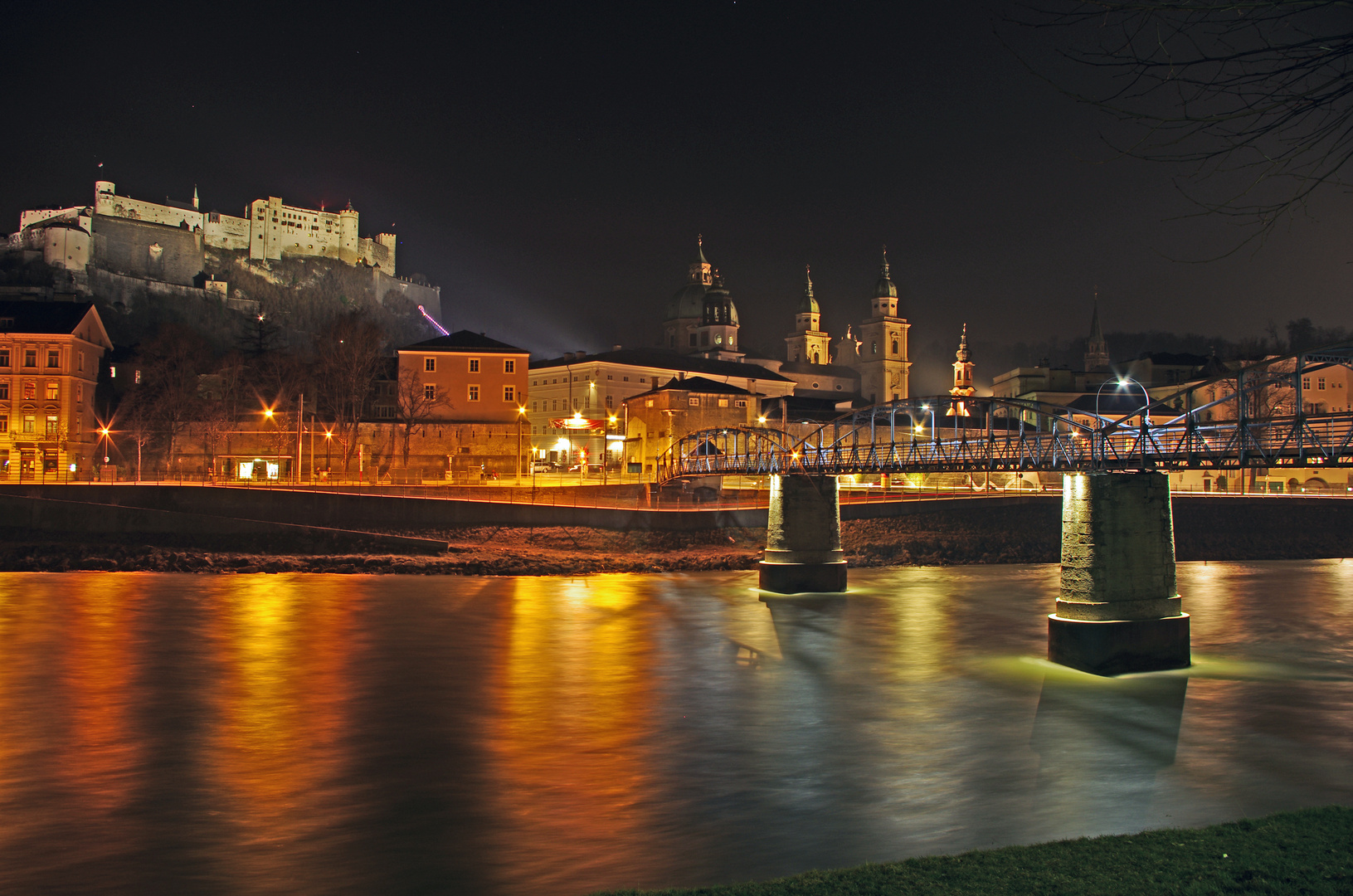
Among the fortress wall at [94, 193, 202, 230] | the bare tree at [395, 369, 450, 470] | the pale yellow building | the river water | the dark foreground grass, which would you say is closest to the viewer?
the dark foreground grass

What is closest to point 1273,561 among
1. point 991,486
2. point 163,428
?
point 991,486

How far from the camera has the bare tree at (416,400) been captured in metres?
Result: 75.2

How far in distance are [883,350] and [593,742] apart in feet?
467

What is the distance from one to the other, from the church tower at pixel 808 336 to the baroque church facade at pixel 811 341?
137 mm

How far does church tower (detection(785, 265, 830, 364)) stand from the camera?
166 meters

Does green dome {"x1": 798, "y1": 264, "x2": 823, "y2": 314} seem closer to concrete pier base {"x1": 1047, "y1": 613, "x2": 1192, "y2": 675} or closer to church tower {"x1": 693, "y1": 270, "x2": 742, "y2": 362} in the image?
church tower {"x1": 693, "y1": 270, "x2": 742, "y2": 362}

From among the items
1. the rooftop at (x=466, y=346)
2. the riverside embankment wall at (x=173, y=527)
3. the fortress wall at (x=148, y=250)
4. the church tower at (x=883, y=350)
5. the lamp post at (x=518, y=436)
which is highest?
the fortress wall at (x=148, y=250)

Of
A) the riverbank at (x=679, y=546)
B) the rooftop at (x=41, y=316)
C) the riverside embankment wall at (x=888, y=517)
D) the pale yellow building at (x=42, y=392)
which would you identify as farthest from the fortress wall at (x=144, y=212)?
the riverbank at (x=679, y=546)

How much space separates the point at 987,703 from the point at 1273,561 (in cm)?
3990

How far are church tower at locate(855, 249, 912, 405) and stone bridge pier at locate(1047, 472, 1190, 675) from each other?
131m

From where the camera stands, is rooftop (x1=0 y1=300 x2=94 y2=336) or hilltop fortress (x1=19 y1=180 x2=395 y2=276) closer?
rooftop (x1=0 y1=300 x2=94 y2=336)

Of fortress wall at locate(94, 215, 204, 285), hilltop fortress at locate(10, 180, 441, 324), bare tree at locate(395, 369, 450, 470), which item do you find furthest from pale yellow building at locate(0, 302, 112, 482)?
fortress wall at locate(94, 215, 204, 285)

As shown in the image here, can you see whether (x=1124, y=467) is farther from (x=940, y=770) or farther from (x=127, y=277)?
(x=127, y=277)

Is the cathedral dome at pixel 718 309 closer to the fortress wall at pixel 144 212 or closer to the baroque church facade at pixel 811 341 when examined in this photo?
the baroque church facade at pixel 811 341
